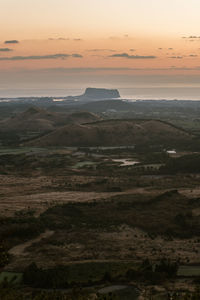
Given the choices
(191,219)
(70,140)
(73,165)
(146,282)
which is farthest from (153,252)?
(70,140)

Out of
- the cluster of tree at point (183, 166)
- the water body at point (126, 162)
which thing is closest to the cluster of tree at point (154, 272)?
the cluster of tree at point (183, 166)

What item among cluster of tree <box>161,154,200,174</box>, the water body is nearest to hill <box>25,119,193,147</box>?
the water body

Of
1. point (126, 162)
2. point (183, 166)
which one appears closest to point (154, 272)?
point (183, 166)

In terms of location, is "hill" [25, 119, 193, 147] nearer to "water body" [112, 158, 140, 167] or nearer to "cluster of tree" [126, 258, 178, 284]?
"water body" [112, 158, 140, 167]

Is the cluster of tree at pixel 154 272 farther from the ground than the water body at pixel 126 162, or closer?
closer

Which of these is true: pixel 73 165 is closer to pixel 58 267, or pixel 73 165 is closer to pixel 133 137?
pixel 133 137

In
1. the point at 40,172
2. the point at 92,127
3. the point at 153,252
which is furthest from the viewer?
the point at 92,127

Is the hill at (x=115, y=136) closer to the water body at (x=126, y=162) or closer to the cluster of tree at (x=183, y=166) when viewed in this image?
the water body at (x=126, y=162)

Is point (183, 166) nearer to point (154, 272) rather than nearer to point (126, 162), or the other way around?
point (126, 162)
